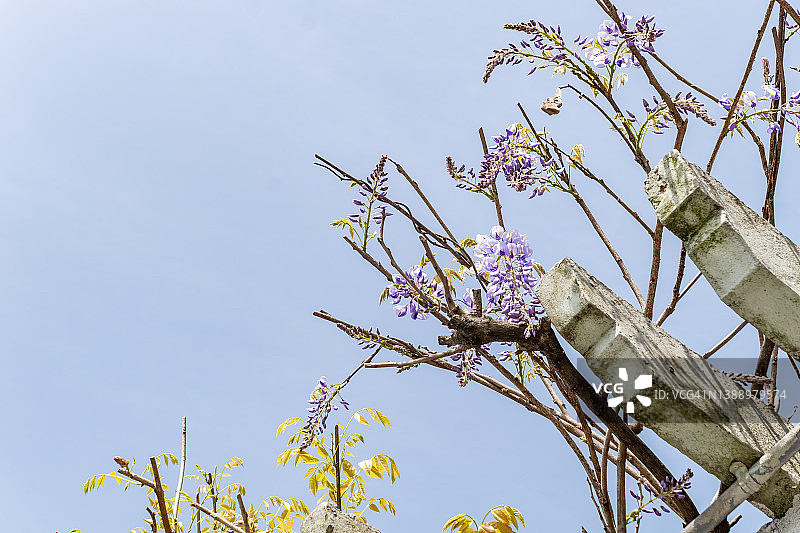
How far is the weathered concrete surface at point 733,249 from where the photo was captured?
1084 mm

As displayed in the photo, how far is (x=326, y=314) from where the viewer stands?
1.26 metres

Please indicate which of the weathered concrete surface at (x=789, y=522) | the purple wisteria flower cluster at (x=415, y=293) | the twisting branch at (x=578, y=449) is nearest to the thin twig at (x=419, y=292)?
the purple wisteria flower cluster at (x=415, y=293)

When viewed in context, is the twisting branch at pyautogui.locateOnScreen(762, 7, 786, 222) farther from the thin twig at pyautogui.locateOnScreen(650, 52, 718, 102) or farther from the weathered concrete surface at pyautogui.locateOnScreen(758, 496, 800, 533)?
the weathered concrete surface at pyautogui.locateOnScreen(758, 496, 800, 533)

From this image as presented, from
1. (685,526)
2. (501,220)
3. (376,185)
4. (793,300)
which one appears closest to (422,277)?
(376,185)

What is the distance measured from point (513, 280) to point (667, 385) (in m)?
0.30

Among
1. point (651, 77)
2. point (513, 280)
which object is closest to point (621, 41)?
point (651, 77)

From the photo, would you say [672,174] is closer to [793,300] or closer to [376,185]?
[793,300]

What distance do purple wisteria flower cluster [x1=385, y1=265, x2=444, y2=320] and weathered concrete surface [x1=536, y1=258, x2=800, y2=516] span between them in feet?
0.59

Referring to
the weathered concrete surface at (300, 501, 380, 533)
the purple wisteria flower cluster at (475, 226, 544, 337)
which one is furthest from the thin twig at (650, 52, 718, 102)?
the weathered concrete surface at (300, 501, 380, 533)

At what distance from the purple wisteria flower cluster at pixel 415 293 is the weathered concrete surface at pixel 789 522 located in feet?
2.27

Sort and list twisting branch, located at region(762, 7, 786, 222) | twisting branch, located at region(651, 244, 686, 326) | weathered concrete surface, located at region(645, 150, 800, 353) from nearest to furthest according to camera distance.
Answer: weathered concrete surface, located at region(645, 150, 800, 353)
twisting branch, located at region(651, 244, 686, 326)
twisting branch, located at region(762, 7, 786, 222)

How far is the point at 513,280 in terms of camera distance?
118cm

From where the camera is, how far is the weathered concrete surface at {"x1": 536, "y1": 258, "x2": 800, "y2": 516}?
44.0 inches

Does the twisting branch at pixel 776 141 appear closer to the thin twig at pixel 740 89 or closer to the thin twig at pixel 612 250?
the thin twig at pixel 740 89
